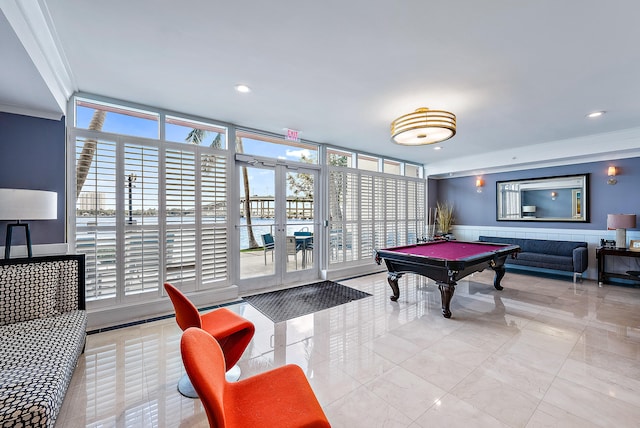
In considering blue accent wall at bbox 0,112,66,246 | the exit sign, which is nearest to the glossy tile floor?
blue accent wall at bbox 0,112,66,246

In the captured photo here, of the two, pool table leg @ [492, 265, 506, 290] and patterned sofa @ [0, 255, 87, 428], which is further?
pool table leg @ [492, 265, 506, 290]

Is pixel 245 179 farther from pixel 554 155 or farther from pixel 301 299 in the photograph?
pixel 554 155

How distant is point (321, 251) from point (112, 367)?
351cm

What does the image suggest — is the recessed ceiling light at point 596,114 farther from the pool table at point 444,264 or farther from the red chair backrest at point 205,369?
the red chair backrest at point 205,369

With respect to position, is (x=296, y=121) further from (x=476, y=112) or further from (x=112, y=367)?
(x=112, y=367)

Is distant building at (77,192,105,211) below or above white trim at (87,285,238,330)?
above

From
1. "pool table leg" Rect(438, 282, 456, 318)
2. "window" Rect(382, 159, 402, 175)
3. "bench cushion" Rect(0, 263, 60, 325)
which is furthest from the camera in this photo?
"window" Rect(382, 159, 402, 175)

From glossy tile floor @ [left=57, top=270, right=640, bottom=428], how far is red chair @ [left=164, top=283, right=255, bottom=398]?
0.15 meters

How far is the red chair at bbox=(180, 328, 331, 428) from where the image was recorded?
94cm

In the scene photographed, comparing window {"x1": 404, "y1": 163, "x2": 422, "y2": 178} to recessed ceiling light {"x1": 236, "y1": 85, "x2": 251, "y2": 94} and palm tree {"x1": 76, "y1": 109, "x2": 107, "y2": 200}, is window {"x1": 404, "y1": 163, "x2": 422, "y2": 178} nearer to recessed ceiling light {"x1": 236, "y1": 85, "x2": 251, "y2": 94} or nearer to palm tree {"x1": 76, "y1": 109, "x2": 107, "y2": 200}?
recessed ceiling light {"x1": 236, "y1": 85, "x2": 251, "y2": 94}

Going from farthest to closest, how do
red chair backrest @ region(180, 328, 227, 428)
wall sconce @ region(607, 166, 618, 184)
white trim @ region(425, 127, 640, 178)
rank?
wall sconce @ region(607, 166, 618, 184), white trim @ region(425, 127, 640, 178), red chair backrest @ region(180, 328, 227, 428)

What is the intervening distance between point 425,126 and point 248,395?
2.84 meters

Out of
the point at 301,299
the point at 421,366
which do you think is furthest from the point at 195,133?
the point at 421,366

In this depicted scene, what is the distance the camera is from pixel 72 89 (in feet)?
9.86
